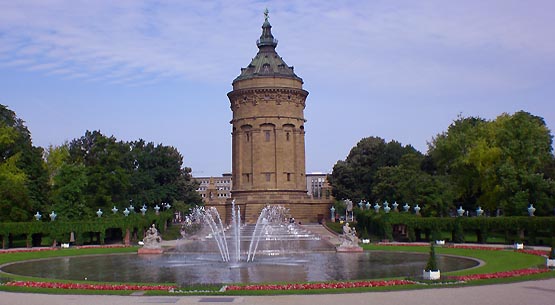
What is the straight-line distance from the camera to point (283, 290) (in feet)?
57.0

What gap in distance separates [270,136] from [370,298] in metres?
59.0

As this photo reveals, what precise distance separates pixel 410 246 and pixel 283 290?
2341cm

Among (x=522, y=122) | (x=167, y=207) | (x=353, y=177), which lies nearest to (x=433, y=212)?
(x=522, y=122)

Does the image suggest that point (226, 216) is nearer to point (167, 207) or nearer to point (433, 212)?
point (167, 207)

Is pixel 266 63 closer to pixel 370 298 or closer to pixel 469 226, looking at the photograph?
pixel 469 226

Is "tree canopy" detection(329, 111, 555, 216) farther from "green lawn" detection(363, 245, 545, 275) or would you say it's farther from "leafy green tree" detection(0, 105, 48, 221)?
"leafy green tree" detection(0, 105, 48, 221)

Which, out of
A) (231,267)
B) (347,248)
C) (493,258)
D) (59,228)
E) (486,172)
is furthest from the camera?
(486,172)

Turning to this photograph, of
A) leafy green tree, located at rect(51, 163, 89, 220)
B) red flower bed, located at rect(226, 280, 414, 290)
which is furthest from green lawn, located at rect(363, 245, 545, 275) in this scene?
leafy green tree, located at rect(51, 163, 89, 220)

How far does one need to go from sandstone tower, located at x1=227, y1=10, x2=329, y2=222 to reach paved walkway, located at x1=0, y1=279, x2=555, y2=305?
54892 mm

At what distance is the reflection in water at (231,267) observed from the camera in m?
21.9

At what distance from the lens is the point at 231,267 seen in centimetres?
2591

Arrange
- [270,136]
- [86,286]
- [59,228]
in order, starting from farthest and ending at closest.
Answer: [270,136], [59,228], [86,286]

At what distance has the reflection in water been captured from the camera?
2192cm

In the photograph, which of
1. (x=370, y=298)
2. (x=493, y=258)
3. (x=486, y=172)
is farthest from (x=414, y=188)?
(x=370, y=298)
